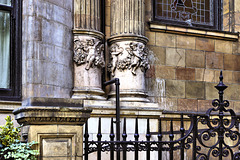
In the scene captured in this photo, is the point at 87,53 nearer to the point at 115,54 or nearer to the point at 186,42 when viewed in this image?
the point at 115,54

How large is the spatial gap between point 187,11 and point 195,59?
4.51 ft

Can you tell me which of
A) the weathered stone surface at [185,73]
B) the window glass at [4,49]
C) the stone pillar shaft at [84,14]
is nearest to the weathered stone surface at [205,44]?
the weathered stone surface at [185,73]

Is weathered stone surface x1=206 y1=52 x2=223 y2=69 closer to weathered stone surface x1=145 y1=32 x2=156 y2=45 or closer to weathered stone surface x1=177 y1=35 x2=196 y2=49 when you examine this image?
weathered stone surface x1=177 y1=35 x2=196 y2=49

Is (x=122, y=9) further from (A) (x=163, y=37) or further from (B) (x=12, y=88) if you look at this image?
(B) (x=12, y=88)

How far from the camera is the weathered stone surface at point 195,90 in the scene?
10.9 metres

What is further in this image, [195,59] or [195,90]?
[195,59]

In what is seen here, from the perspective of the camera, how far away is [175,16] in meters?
11.3

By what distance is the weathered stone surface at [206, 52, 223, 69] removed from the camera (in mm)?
11297

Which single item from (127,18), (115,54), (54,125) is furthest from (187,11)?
(54,125)

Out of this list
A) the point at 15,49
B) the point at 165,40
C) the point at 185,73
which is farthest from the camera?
the point at 185,73

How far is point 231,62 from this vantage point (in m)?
11.6

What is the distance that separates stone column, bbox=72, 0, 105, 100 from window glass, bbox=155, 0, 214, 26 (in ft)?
7.05

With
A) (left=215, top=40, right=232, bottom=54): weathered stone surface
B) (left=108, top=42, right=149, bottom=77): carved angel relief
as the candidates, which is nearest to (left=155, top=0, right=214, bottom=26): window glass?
(left=215, top=40, right=232, bottom=54): weathered stone surface

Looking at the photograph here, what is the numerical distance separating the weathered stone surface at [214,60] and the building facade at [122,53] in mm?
26
